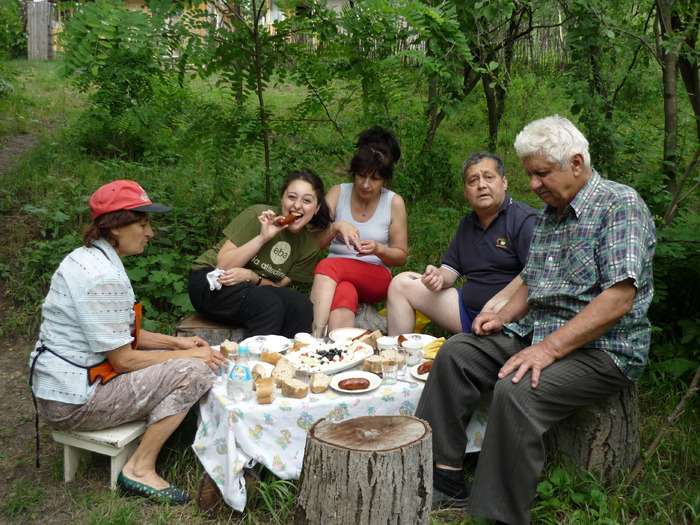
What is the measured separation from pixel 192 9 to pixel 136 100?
1.99 m

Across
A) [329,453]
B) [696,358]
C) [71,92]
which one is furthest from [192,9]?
[71,92]

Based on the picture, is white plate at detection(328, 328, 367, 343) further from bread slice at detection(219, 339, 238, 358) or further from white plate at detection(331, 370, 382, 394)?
bread slice at detection(219, 339, 238, 358)

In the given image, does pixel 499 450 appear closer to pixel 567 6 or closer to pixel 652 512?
pixel 652 512

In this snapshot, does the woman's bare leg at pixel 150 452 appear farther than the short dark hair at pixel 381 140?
No

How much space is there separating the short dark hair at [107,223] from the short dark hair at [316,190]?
1.39m

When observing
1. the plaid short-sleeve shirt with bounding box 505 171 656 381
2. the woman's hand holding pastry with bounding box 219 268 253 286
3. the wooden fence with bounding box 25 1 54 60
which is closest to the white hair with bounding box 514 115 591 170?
the plaid short-sleeve shirt with bounding box 505 171 656 381

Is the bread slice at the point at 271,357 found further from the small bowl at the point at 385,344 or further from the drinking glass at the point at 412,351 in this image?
the drinking glass at the point at 412,351

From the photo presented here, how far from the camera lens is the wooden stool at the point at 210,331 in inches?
161

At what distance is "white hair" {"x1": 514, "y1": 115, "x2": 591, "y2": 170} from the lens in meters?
2.85

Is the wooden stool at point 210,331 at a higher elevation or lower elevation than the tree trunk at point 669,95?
lower

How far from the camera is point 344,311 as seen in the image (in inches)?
171

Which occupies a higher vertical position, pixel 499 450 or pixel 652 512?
pixel 499 450

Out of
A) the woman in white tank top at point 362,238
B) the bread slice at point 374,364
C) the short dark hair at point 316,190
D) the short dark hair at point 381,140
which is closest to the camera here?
the bread slice at point 374,364

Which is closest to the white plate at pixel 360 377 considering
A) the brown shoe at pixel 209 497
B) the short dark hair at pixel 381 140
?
the brown shoe at pixel 209 497
